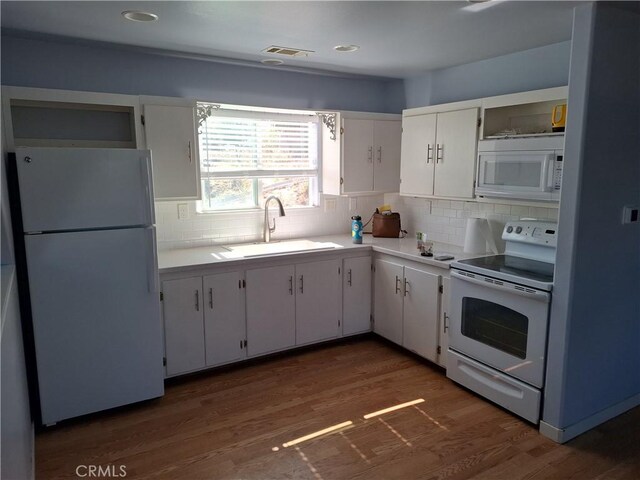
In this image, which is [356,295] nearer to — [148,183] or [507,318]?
[507,318]

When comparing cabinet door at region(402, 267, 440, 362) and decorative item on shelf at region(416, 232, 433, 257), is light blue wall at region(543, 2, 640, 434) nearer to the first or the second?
cabinet door at region(402, 267, 440, 362)

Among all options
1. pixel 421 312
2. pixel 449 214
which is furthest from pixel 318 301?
pixel 449 214

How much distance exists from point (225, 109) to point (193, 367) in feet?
6.62

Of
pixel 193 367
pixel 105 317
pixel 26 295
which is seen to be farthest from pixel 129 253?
pixel 193 367

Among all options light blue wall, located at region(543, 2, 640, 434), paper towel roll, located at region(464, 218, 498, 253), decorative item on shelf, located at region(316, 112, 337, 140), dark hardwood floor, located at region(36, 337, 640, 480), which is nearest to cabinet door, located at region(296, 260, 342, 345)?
dark hardwood floor, located at region(36, 337, 640, 480)

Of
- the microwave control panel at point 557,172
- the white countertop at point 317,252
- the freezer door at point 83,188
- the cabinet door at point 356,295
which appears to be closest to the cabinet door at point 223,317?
the white countertop at point 317,252

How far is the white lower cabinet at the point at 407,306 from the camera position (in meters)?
3.35

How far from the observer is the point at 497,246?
3.49m

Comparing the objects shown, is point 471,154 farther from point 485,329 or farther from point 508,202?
point 485,329

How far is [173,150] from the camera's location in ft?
10.4

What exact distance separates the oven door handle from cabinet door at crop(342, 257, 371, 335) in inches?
39.6

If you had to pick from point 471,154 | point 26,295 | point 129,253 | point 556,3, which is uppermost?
point 556,3

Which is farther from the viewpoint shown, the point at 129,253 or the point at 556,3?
the point at 129,253

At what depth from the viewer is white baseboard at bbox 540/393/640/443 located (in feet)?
8.36
